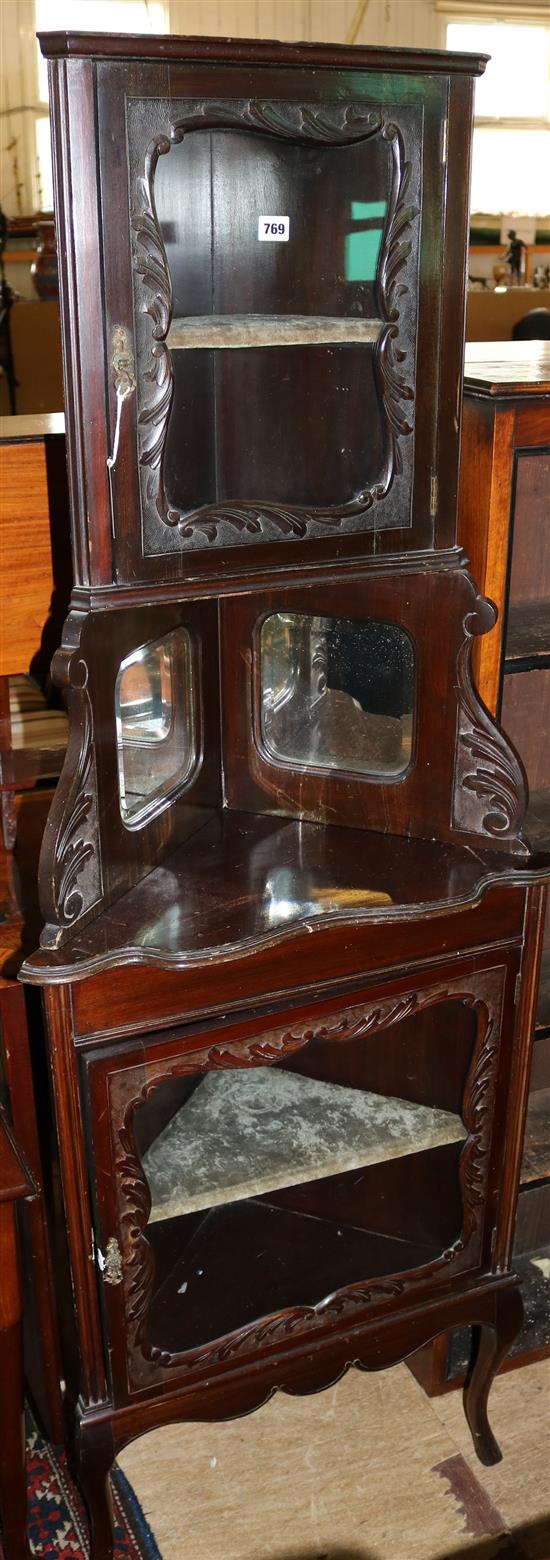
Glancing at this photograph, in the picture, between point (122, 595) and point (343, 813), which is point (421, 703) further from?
point (122, 595)

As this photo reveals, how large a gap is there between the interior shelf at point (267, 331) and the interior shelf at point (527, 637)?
1.57 ft

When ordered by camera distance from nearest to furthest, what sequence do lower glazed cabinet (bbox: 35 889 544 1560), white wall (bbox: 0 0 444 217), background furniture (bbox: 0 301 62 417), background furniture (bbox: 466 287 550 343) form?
→ 1. lower glazed cabinet (bbox: 35 889 544 1560)
2. background furniture (bbox: 0 301 62 417)
3. background furniture (bbox: 466 287 550 343)
4. white wall (bbox: 0 0 444 217)

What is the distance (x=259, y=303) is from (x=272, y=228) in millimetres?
77

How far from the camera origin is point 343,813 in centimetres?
168

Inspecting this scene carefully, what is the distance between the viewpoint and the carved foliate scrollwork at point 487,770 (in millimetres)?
1550

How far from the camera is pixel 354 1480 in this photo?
181cm

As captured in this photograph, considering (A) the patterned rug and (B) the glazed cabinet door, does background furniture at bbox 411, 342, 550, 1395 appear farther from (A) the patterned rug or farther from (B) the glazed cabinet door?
(A) the patterned rug

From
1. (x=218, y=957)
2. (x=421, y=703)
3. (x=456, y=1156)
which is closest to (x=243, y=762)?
(x=421, y=703)

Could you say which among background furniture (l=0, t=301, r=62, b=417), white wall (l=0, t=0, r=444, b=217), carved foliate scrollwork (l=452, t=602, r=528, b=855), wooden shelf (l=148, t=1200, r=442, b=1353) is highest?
white wall (l=0, t=0, r=444, b=217)

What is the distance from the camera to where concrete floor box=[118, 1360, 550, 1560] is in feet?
5.61

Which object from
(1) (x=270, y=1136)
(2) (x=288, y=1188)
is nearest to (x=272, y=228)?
(1) (x=270, y=1136)

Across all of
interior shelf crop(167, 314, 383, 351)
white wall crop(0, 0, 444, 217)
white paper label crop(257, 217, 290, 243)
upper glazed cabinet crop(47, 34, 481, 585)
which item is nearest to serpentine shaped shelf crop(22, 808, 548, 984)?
upper glazed cabinet crop(47, 34, 481, 585)

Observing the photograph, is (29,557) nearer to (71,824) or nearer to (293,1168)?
(71,824)

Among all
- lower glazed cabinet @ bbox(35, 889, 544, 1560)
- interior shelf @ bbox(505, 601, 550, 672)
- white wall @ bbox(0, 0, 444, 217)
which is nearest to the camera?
lower glazed cabinet @ bbox(35, 889, 544, 1560)
